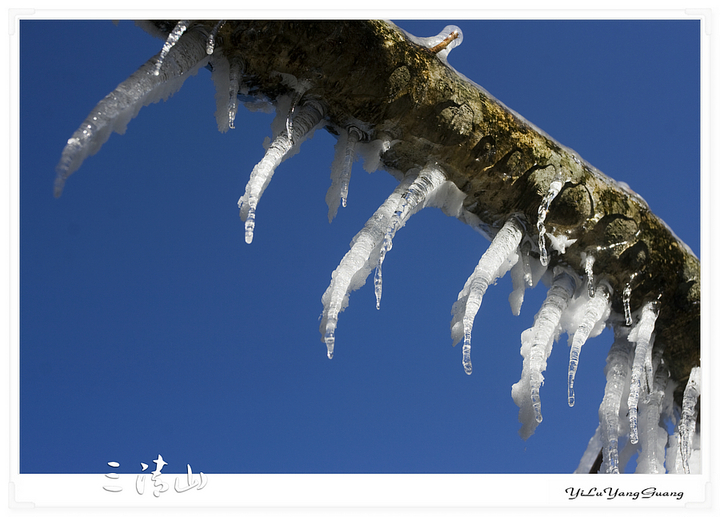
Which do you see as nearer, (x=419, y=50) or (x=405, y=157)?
(x=419, y=50)

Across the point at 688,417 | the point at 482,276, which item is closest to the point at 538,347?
the point at 482,276

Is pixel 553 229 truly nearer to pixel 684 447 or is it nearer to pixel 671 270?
pixel 671 270

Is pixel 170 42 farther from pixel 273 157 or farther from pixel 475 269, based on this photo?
pixel 475 269

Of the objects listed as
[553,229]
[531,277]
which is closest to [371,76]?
[553,229]

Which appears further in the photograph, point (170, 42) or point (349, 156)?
point (349, 156)

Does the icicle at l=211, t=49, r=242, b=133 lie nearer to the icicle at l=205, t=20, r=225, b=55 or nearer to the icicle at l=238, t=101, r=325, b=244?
the icicle at l=205, t=20, r=225, b=55

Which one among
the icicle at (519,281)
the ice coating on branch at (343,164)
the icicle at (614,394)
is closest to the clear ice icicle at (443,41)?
the ice coating on branch at (343,164)

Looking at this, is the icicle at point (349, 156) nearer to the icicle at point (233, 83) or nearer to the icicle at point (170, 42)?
the icicle at point (233, 83)
